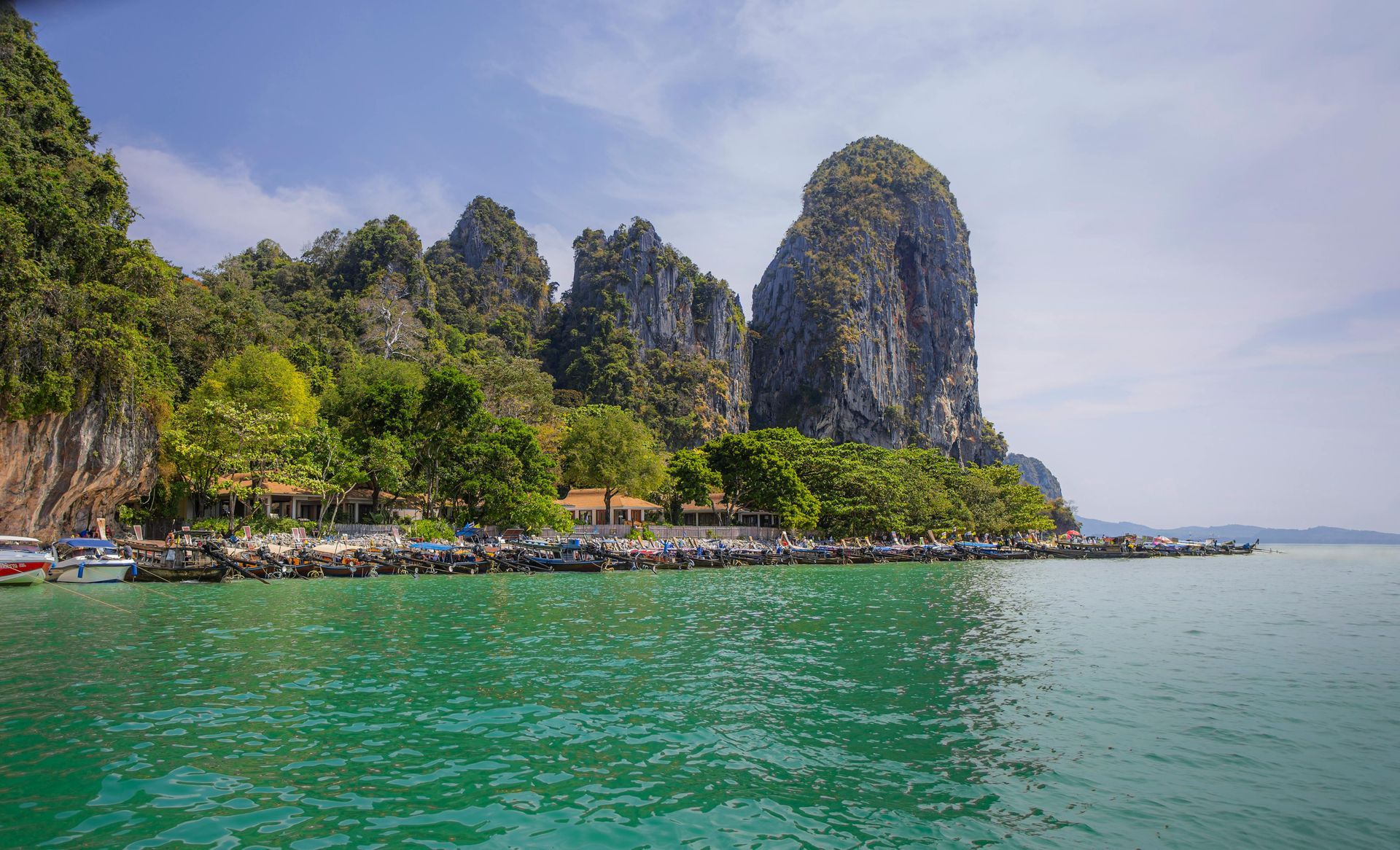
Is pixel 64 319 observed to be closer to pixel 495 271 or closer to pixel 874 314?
pixel 495 271

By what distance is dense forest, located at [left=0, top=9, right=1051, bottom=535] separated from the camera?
30703mm

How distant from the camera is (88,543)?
30.0 m

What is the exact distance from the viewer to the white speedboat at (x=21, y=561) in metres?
25.9

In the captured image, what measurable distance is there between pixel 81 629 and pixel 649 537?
39325 mm

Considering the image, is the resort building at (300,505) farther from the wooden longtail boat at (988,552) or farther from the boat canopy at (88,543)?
the wooden longtail boat at (988,552)

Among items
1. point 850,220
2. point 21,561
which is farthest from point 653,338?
point 21,561

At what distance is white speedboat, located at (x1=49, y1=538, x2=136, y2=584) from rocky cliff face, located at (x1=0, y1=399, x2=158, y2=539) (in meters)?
2.51

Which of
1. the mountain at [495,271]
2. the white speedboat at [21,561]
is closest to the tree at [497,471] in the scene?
the white speedboat at [21,561]

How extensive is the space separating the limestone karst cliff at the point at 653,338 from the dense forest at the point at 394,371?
0.46 metres

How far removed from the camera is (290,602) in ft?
80.9

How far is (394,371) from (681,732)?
55.9 metres

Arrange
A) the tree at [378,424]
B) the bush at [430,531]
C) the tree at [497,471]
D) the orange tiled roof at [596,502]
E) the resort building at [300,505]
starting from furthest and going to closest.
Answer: the orange tiled roof at [596,502]
the tree at [497,471]
the resort building at [300,505]
the bush at [430,531]
the tree at [378,424]

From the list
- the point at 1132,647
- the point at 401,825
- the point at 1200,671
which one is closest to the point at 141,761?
the point at 401,825

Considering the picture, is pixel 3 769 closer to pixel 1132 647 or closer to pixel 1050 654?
pixel 1050 654
